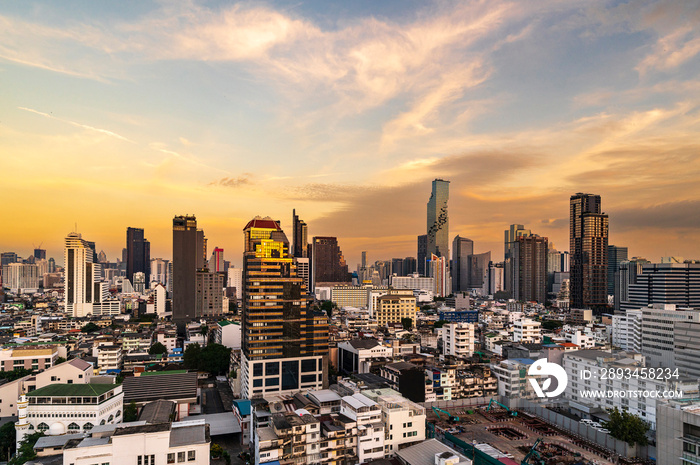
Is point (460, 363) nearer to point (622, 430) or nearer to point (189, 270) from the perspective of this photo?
point (622, 430)

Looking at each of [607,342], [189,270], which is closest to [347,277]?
[189,270]

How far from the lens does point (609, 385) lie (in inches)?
1409

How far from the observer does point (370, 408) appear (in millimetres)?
27031

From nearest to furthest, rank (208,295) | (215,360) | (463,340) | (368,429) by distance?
(368,429), (215,360), (463,340), (208,295)

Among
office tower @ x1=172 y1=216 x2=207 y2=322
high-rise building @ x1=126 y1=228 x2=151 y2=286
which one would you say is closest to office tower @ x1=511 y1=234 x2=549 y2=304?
office tower @ x1=172 y1=216 x2=207 y2=322

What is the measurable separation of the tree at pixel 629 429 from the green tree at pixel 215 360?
3988cm

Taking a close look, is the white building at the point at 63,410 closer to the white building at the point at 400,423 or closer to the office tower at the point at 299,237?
the white building at the point at 400,423

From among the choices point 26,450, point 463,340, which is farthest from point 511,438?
point 26,450

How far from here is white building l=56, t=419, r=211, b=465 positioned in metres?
22.0

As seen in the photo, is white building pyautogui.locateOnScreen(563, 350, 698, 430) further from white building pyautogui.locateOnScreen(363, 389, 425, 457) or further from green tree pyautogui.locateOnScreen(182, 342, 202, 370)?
green tree pyautogui.locateOnScreen(182, 342, 202, 370)

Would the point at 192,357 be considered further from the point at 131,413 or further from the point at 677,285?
the point at 677,285

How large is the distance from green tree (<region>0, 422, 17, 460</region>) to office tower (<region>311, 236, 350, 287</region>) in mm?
134561

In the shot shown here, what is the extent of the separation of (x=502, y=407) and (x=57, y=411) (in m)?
35.3

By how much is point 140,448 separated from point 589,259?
372 feet
